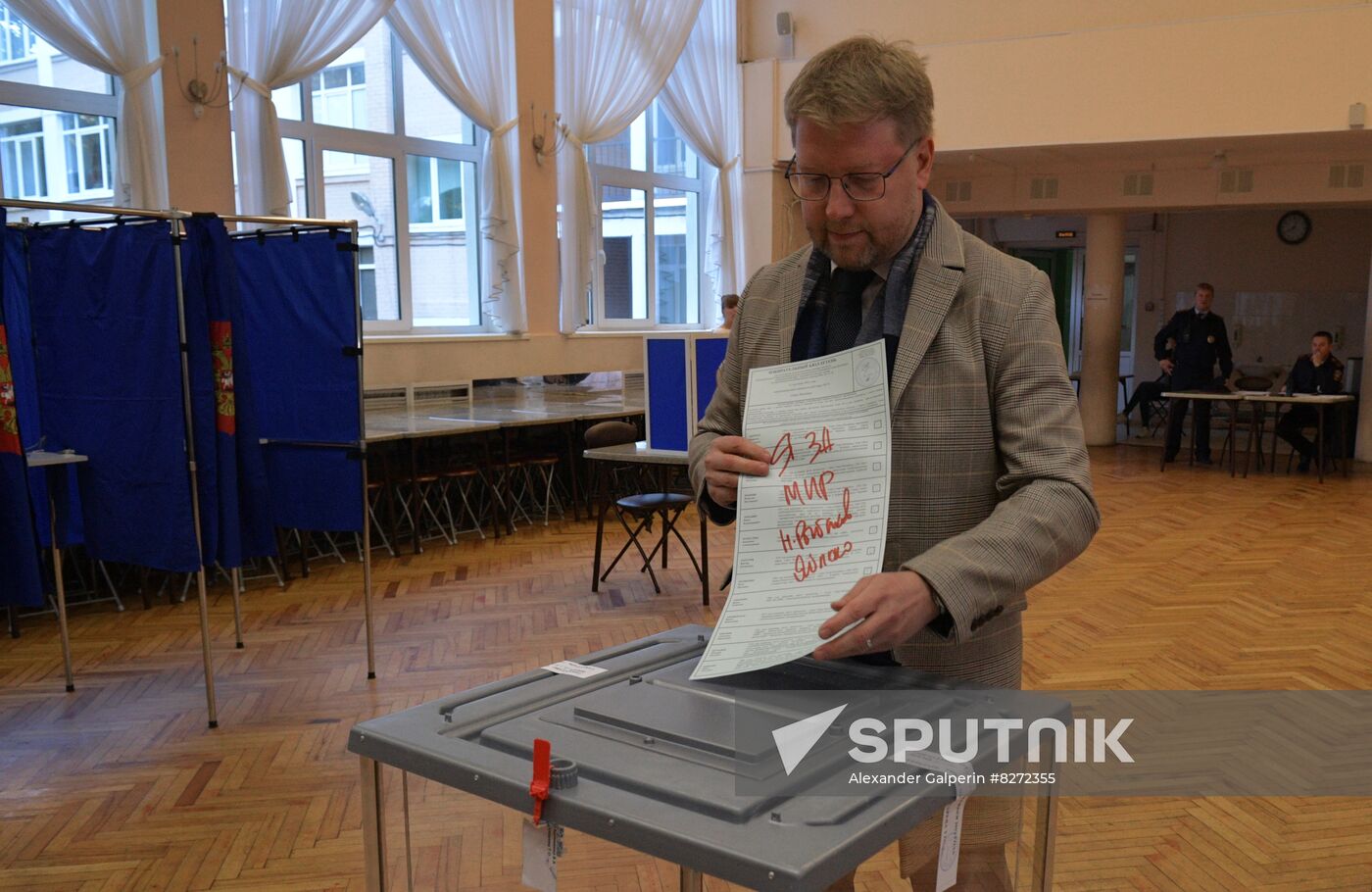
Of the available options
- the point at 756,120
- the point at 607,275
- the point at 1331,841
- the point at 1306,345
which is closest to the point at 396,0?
the point at 607,275

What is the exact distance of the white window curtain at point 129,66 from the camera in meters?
6.00

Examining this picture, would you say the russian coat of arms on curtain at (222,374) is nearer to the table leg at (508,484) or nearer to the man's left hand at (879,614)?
the table leg at (508,484)

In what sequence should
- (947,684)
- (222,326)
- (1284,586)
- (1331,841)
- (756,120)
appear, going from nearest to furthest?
(947,684) < (1331,841) < (222,326) < (1284,586) < (756,120)

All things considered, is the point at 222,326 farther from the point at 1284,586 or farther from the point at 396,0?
the point at 1284,586

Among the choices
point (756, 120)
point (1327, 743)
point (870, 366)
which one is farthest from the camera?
point (756, 120)

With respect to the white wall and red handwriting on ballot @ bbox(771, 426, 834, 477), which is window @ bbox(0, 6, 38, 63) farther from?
the white wall

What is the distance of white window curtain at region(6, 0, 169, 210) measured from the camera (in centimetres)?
600

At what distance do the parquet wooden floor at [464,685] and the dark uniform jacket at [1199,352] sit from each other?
3.41 meters

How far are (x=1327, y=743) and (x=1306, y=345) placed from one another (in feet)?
43.5

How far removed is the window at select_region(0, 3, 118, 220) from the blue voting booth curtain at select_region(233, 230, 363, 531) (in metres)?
2.30

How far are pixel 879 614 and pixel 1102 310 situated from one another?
1224 cm

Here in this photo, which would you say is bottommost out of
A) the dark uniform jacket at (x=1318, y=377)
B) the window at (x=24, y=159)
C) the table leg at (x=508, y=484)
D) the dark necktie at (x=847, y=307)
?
the table leg at (x=508, y=484)

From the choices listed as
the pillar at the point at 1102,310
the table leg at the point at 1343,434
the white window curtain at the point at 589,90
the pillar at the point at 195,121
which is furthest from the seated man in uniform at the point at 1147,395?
the pillar at the point at 195,121

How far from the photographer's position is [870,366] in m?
1.29
